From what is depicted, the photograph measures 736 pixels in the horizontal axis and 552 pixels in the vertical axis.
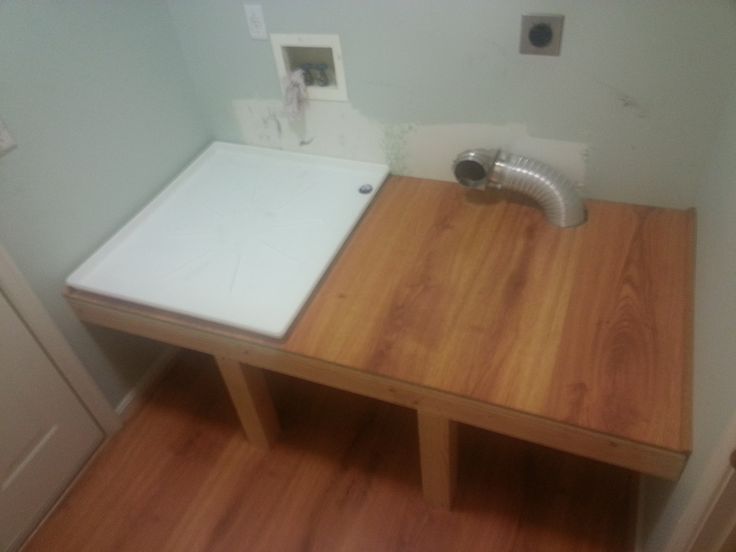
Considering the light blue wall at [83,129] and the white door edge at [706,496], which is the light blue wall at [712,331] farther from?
the light blue wall at [83,129]

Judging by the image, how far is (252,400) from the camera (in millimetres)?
1393

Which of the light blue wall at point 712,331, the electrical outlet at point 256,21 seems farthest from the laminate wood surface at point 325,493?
the electrical outlet at point 256,21

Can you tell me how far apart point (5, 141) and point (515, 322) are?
44.3 inches

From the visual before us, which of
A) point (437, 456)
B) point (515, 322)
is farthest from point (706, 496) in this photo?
point (437, 456)

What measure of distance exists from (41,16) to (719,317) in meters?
1.43

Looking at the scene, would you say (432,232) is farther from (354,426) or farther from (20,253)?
(20,253)

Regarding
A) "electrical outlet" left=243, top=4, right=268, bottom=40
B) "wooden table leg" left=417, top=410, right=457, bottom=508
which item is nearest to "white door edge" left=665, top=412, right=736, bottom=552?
"wooden table leg" left=417, top=410, right=457, bottom=508

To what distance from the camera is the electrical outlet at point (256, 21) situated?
4.50ft

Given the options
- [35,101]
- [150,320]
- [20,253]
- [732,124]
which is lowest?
[150,320]

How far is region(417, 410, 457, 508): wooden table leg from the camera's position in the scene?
1.12 meters

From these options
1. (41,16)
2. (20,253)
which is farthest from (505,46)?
(20,253)

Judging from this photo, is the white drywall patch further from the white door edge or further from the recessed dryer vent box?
the white door edge

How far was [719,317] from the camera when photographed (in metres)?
0.84

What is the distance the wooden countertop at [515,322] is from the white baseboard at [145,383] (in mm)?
434
